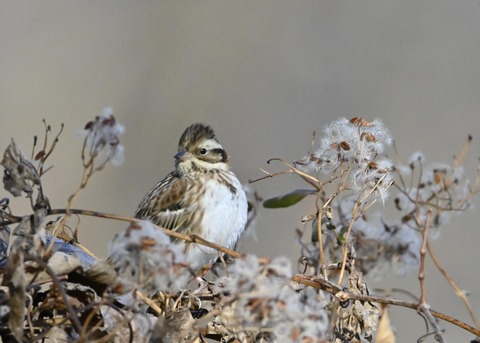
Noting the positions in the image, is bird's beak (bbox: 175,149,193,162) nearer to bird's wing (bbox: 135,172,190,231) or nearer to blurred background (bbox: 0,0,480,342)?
bird's wing (bbox: 135,172,190,231)

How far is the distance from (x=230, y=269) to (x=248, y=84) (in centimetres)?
561

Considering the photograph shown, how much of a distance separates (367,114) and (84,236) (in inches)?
82.9

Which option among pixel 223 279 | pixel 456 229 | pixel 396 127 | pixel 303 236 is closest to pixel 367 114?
pixel 396 127

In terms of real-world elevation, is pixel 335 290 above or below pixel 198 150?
below

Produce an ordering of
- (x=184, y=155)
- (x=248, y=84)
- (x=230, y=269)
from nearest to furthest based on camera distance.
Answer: (x=230, y=269) → (x=184, y=155) → (x=248, y=84)

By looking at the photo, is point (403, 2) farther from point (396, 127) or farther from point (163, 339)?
point (163, 339)

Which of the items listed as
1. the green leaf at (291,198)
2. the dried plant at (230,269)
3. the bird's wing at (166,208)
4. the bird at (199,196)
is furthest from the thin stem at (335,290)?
the bird's wing at (166,208)

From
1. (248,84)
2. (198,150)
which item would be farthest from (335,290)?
(248,84)

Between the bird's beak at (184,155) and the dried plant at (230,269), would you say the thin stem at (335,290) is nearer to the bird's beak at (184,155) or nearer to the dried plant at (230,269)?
the dried plant at (230,269)

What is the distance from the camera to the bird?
4574mm

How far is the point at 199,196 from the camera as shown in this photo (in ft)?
15.6

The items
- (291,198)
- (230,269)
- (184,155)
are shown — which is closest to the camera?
(230,269)

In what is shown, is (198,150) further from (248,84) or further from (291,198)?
(248,84)

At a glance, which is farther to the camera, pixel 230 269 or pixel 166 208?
pixel 166 208
